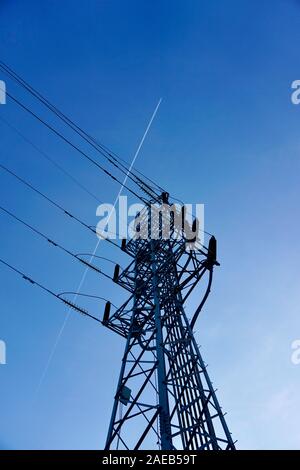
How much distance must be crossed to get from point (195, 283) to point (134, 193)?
5.95m

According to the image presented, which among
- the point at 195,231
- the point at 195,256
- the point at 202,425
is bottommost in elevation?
the point at 202,425

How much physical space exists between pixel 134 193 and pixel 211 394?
978cm

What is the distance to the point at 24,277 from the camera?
11055mm

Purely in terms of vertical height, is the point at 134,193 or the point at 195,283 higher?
the point at 134,193

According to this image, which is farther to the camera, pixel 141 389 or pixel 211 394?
pixel 141 389
